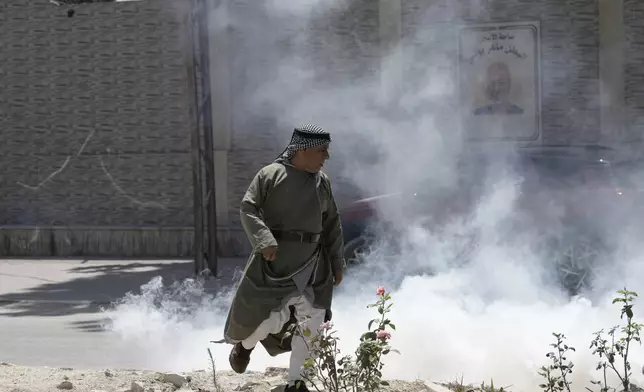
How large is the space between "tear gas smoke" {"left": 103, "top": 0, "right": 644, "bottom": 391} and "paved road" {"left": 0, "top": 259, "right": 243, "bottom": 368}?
31cm

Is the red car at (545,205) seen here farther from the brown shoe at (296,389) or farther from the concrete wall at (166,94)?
the concrete wall at (166,94)

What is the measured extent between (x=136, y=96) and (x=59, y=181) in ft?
6.25

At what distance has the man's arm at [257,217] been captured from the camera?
4969mm

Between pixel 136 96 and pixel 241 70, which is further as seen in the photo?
pixel 136 96

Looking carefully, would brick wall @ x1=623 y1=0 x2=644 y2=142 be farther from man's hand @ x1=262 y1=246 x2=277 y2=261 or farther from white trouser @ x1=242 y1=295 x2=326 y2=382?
man's hand @ x1=262 y1=246 x2=277 y2=261

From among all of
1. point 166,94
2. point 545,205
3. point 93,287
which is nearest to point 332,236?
point 545,205

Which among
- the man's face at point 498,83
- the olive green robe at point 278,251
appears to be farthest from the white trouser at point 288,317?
the man's face at point 498,83

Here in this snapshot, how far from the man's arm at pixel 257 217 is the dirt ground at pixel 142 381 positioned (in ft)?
2.75

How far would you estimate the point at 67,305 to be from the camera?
33.6 ft

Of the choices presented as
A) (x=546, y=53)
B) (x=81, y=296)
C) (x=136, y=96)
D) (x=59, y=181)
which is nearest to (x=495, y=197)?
(x=81, y=296)

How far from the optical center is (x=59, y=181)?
52.7 ft

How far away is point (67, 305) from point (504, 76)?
22.1 feet

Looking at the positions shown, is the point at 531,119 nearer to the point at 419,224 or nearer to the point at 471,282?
the point at 419,224

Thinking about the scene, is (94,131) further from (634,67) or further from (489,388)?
(489,388)
